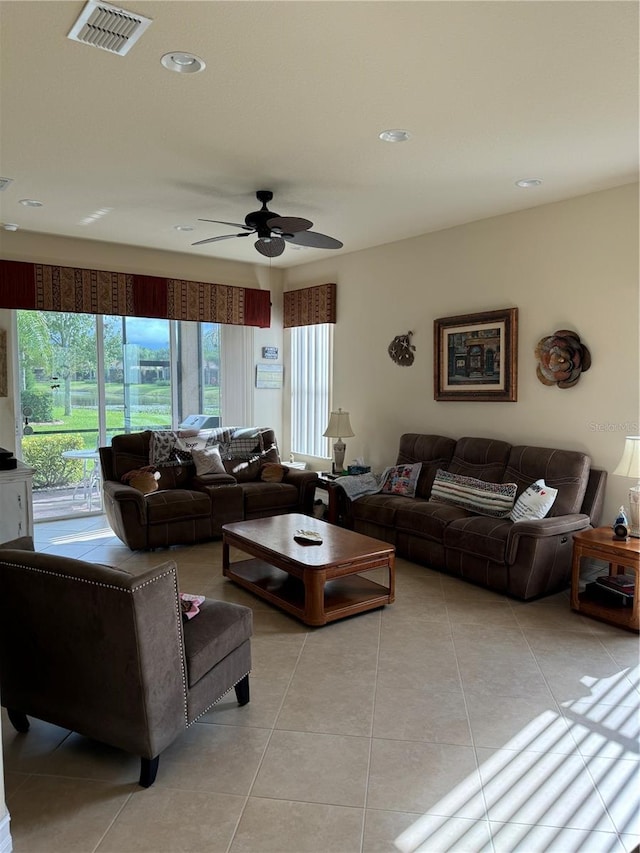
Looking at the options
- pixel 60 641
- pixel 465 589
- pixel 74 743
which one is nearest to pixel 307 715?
pixel 74 743

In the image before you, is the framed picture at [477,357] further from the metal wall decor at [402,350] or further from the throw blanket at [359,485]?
the throw blanket at [359,485]

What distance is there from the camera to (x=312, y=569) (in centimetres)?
349

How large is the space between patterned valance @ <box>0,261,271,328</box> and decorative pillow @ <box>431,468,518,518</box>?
3.18 m

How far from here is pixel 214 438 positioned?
6.01 m

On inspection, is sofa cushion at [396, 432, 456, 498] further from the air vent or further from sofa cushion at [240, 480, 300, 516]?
the air vent

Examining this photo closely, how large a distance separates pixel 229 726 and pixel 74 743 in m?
0.63

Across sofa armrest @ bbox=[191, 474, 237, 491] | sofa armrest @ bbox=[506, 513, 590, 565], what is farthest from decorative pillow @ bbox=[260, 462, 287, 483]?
sofa armrest @ bbox=[506, 513, 590, 565]

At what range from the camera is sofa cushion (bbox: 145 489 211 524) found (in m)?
5.00

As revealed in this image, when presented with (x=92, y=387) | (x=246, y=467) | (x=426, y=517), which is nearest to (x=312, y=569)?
(x=426, y=517)

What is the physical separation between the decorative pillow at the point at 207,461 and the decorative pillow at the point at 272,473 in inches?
16.6

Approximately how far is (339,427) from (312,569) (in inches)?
110

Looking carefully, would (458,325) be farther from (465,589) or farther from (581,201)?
(465,589)

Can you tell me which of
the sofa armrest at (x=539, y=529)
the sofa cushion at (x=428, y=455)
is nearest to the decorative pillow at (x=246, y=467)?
the sofa cushion at (x=428, y=455)

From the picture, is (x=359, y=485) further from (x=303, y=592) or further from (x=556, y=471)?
(x=556, y=471)
